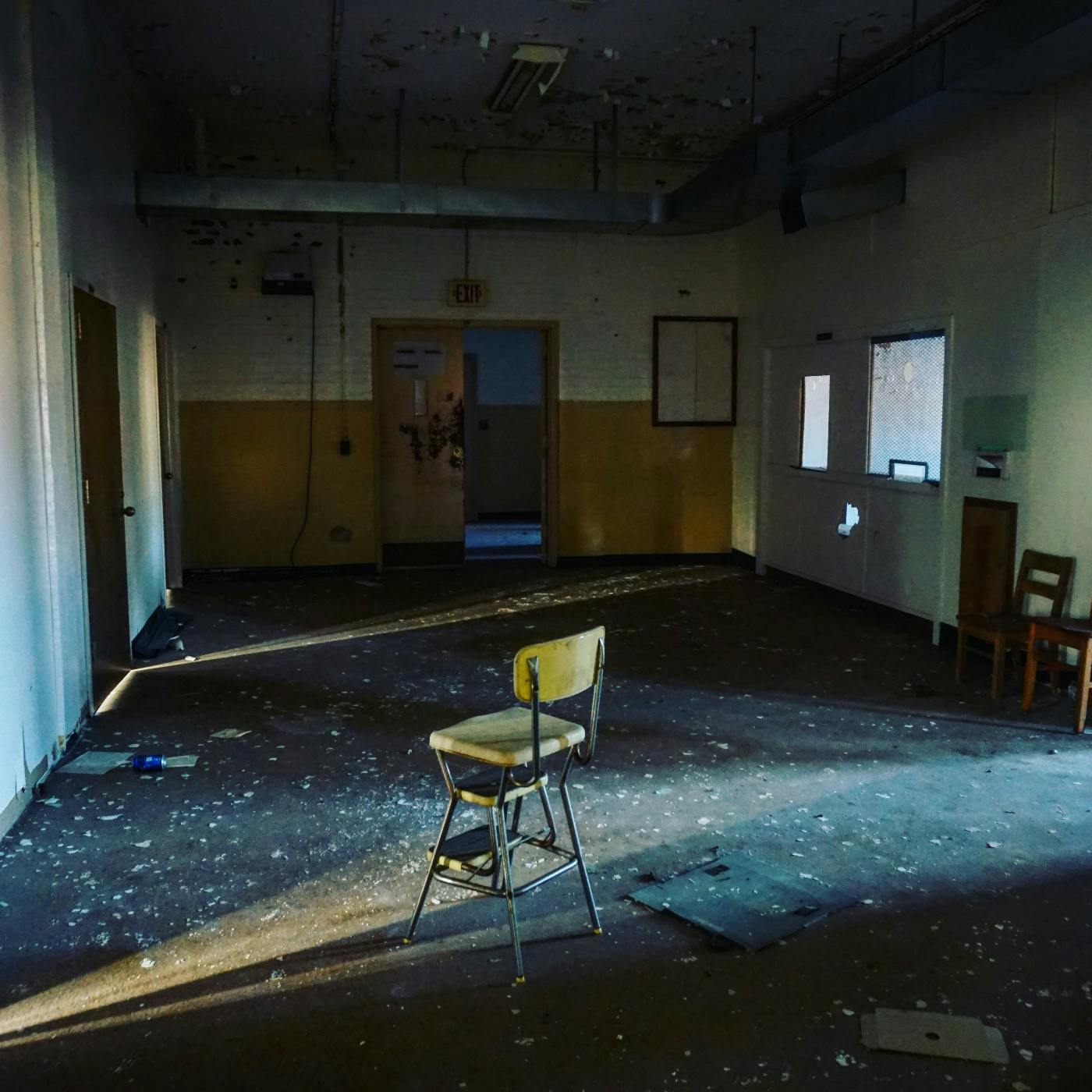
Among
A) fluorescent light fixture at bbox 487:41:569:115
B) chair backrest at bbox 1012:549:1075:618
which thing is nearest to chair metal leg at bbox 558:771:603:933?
chair backrest at bbox 1012:549:1075:618

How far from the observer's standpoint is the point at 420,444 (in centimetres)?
937

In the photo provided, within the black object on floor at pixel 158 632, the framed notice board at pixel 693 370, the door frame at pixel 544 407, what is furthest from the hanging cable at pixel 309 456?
the framed notice board at pixel 693 370

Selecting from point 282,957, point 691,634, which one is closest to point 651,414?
point 691,634

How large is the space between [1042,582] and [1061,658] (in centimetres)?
41

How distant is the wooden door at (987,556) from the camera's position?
5.80 metres

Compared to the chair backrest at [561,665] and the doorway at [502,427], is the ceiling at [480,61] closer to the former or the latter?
the chair backrest at [561,665]

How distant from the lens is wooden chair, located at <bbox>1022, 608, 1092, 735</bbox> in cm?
464

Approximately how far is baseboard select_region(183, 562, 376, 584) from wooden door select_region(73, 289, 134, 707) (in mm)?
3067

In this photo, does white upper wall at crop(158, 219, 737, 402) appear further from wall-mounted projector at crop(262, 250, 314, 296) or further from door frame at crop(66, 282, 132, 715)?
door frame at crop(66, 282, 132, 715)

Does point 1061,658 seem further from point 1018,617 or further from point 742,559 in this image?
point 742,559

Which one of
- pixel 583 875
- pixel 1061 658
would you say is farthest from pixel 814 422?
pixel 583 875

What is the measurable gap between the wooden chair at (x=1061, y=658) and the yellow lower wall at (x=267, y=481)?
570cm

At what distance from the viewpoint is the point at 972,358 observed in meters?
6.14

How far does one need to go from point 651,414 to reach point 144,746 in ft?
19.7
